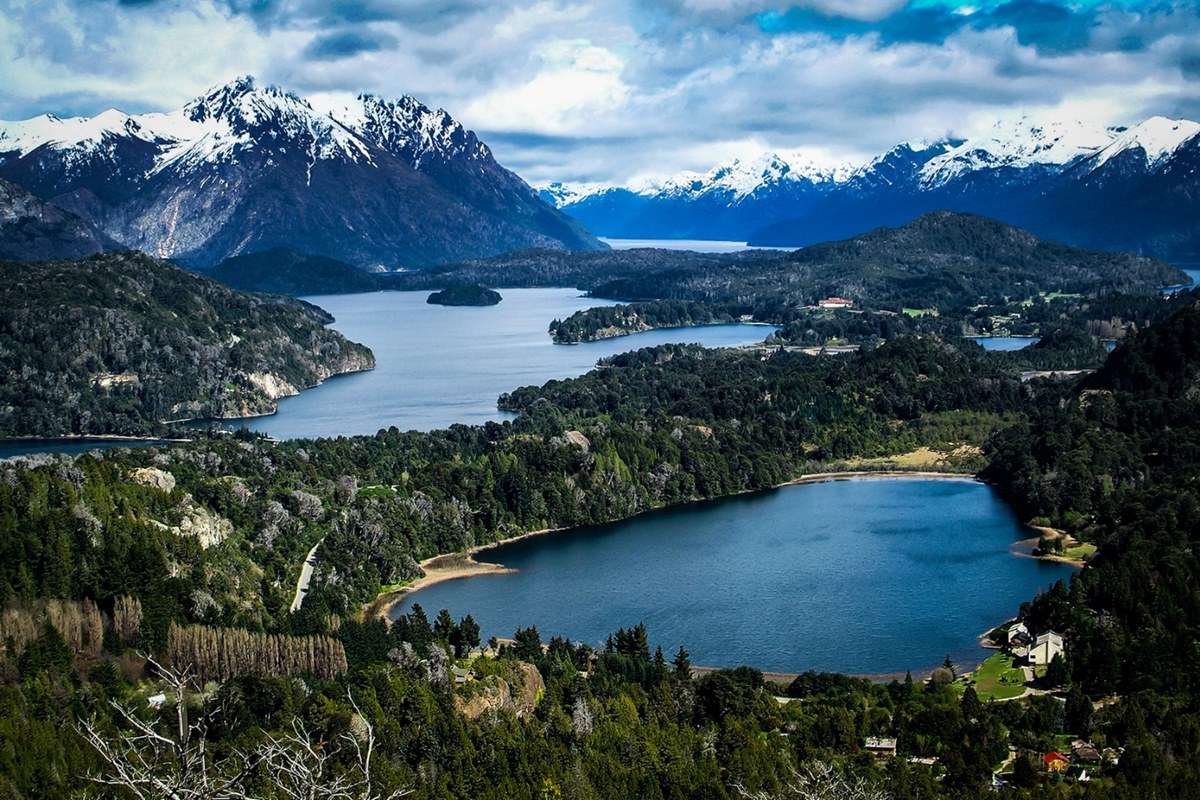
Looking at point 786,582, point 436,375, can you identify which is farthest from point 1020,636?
point 436,375

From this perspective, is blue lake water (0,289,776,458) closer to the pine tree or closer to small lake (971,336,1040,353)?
small lake (971,336,1040,353)

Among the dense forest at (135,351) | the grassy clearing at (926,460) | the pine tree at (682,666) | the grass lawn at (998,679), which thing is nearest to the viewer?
the grass lawn at (998,679)

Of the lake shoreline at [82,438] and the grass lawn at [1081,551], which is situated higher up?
the lake shoreline at [82,438]

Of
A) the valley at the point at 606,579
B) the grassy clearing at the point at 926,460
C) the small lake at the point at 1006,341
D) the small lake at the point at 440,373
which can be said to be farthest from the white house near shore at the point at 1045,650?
the small lake at the point at 1006,341

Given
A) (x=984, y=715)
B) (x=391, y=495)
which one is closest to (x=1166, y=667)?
(x=984, y=715)

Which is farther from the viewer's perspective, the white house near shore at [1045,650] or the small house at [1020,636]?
the small house at [1020,636]

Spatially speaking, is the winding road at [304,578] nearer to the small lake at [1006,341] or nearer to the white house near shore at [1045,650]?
the white house near shore at [1045,650]
